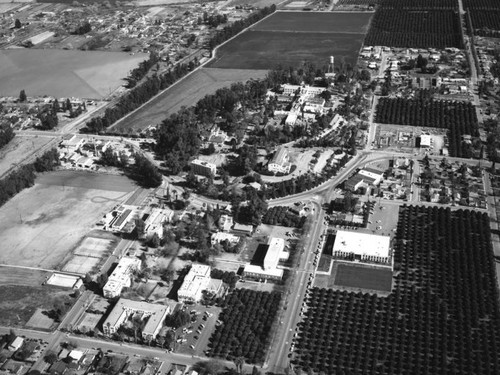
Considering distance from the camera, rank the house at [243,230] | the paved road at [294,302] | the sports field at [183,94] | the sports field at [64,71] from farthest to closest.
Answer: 1. the sports field at [64,71]
2. the sports field at [183,94]
3. the house at [243,230]
4. the paved road at [294,302]

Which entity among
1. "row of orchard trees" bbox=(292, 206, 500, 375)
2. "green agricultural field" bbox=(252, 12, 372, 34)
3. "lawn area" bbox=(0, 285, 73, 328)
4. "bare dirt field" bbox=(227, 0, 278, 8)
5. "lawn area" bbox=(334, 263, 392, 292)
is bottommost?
"lawn area" bbox=(0, 285, 73, 328)

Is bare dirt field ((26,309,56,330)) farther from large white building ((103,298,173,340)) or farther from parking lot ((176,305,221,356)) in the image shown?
parking lot ((176,305,221,356))

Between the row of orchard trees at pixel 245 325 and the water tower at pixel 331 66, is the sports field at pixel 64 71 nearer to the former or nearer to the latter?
the water tower at pixel 331 66

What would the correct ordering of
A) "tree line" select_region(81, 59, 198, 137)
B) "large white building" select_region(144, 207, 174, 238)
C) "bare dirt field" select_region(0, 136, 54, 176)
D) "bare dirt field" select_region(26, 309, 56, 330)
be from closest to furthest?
"bare dirt field" select_region(26, 309, 56, 330), "large white building" select_region(144, 207, 174, 238), "bare dirt field" select_region(0, 136, 54, 176), "tree line" select_region(81, 59, 198, 137)

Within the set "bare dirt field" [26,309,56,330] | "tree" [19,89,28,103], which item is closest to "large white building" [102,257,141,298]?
"bare dirt field" [26,309,56,330]

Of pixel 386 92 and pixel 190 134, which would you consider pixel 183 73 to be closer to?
pixel 190 134

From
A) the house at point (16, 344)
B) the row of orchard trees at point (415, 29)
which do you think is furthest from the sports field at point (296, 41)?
the house at point (16, 344)
